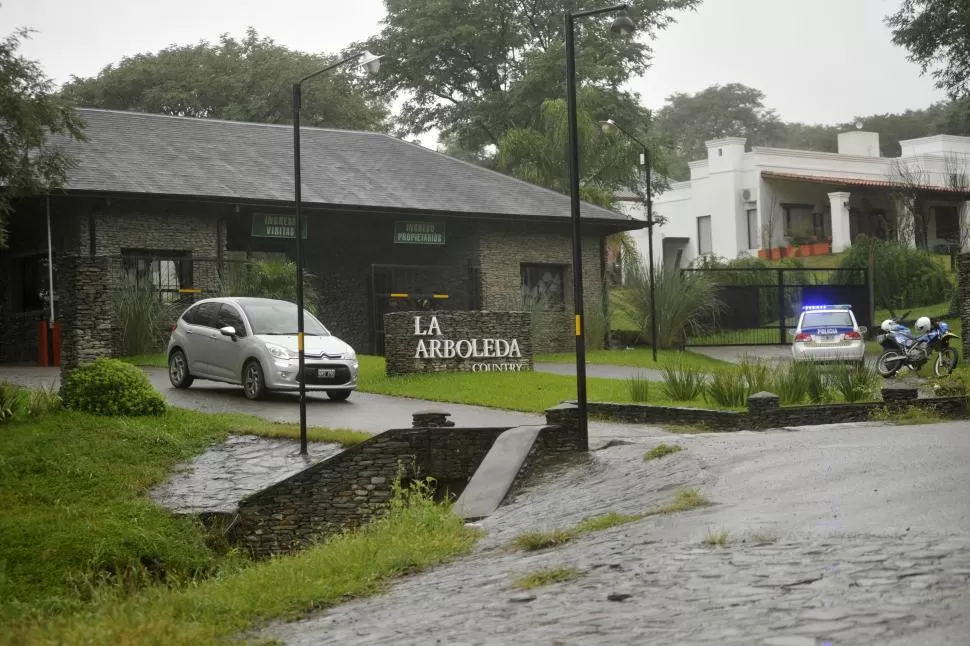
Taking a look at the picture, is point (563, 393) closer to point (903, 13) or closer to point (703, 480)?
point (703, 480)

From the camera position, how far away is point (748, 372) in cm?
2130

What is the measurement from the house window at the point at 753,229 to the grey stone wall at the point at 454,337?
93.1ft

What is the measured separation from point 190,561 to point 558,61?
3591cm

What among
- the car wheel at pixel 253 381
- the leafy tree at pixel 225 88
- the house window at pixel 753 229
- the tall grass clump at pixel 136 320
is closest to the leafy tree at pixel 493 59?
the leafy tree at pixel 225 88

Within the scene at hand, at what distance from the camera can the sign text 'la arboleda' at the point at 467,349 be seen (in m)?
→ 27.3

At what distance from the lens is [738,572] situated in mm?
8867

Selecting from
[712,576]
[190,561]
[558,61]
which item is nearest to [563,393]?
[190,561]

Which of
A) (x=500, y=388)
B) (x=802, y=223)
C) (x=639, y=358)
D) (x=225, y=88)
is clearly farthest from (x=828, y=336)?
(x=225, y=88)

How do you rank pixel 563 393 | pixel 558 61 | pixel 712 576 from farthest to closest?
1. pixel 558 61
2. pixel 563 393
3. pixel 712 576

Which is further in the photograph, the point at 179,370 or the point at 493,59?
the point at 493,59

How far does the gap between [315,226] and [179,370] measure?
37.2 feet

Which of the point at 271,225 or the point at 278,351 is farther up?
the point at 271,225

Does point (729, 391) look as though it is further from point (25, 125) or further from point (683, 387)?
point (25, 125)

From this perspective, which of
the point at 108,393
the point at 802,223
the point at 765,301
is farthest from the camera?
the point at 802,223
